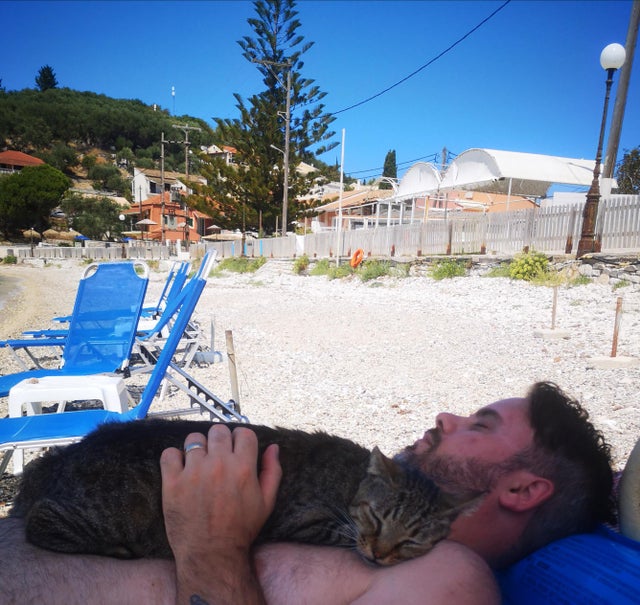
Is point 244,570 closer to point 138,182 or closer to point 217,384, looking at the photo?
point 217,384

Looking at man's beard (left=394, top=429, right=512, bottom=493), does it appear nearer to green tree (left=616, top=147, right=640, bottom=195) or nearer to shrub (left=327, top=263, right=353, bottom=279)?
shrub (left=327, top=263, right=353, bottom=279)

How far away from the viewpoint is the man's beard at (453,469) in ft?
4.32

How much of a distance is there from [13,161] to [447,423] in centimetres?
7517

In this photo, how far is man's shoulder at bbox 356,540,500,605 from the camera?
927 millimetres

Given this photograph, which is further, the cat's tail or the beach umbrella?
the beach umbrella

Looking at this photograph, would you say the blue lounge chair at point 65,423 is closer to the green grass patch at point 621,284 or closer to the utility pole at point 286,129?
the green grass patch at point 621,284

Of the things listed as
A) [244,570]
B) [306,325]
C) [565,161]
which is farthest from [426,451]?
[565,161]

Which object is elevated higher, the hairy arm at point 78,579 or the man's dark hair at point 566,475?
the man's dark hair at point 566,475

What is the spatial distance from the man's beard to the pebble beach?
6.54 feet

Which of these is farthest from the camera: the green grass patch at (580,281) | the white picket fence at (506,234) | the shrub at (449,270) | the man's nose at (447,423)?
the shrub at (449,270)

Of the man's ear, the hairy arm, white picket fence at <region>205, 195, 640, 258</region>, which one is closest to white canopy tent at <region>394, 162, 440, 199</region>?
white picket fence at <region>205, 195, 640, 258</region>

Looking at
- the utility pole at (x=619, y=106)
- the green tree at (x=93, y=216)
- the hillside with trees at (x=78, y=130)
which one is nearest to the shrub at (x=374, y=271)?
the utility pole at (x=619, y=106)

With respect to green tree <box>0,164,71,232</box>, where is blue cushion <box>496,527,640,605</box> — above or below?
below

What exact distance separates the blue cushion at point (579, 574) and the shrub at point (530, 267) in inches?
384
